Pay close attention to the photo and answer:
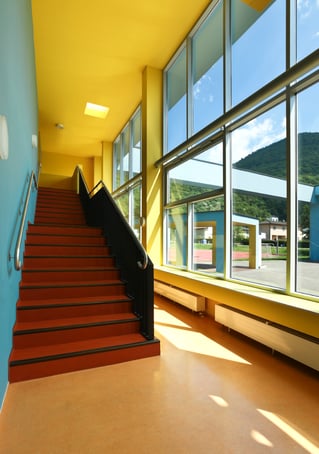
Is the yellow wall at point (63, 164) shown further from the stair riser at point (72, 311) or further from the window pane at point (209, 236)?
the stair riser at point (72, 311)

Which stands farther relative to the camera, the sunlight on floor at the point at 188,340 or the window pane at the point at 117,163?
the window pane at the point at 117,163

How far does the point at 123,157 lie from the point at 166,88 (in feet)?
12.4

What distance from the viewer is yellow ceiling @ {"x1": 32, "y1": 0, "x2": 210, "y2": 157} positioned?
14.9ft

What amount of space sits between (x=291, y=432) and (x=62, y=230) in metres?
4.10

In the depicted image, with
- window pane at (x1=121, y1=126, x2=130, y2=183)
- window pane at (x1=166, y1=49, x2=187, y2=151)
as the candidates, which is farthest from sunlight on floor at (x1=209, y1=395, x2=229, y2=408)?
window pane at (x1=121, y1=126, x2=130, y2=183)

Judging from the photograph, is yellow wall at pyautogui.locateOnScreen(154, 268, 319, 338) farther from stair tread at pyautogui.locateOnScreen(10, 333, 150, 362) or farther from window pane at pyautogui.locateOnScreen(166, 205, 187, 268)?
stair tread at pyautogui.locateOnScreen(10, 333, 150, 362)

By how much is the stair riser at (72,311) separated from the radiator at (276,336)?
4.53 feet

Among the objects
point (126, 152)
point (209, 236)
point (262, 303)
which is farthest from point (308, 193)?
point (126, 152)

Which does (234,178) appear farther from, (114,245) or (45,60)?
(45,60)

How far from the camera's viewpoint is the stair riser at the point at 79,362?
232 cm

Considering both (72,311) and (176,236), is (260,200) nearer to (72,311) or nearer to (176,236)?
(176,236)

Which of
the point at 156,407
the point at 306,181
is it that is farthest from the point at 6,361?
the point at 306,181

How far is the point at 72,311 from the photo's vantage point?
3.03 meters

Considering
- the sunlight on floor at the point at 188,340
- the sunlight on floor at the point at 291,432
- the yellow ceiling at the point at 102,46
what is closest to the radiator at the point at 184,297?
the sunlight on floor at the point at 188,340
